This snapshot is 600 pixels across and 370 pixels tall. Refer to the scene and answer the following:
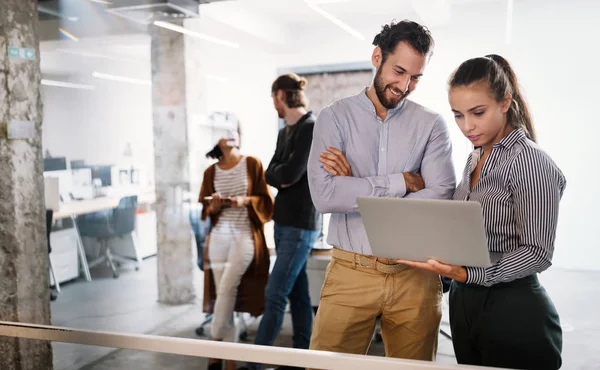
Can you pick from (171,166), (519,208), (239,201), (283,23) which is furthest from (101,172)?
(519,208)

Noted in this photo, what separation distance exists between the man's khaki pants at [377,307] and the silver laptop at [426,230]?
17 cm

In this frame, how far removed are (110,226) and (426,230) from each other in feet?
8.53

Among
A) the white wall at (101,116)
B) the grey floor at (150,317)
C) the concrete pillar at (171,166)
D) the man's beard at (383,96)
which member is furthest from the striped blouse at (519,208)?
the white wall at (101,116)

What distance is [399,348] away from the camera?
1.63 metres

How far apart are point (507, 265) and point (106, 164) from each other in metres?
2.64

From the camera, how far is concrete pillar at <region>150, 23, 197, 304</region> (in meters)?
3.26

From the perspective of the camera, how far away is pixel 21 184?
8.80 ft

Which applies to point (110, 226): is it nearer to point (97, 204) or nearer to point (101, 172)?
point (97, 204)

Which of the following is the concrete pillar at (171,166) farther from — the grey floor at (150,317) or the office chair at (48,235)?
the office chair at (48,235)

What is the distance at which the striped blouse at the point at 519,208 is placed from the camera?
136cm

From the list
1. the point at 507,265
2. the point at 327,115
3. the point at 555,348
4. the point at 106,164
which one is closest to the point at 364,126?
the point at 327,115

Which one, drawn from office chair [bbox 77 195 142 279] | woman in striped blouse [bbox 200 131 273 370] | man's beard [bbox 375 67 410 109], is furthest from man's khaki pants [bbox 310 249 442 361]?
office chair [bbox 77 195 142 279]

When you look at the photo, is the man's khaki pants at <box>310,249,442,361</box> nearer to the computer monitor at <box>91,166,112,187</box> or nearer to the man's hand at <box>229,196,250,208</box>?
the man's hand at <box>229,196,250,208</box>

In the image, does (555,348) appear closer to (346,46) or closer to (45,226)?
(346,46)
